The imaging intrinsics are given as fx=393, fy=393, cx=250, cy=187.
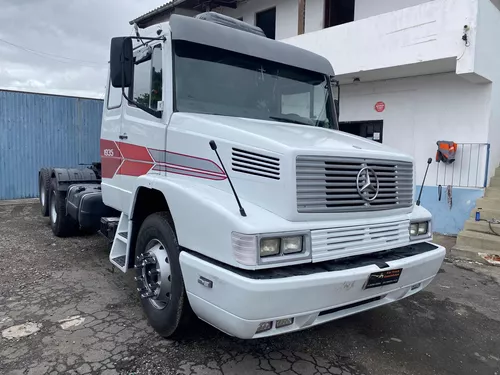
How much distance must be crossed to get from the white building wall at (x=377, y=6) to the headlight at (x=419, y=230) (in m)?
7.42

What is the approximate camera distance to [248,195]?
2.86 metres

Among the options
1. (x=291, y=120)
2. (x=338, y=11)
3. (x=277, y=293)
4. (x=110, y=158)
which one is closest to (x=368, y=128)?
(x=338, y=11)

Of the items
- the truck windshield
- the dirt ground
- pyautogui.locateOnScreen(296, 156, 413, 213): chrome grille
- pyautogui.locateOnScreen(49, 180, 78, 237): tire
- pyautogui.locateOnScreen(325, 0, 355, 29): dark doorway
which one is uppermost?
pyautogui.locateOnScreen(325, 0, 355, 29): dark doorway

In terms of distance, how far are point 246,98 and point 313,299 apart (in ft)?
6.63

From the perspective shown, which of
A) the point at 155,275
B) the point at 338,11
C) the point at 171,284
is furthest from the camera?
the point at 338,11

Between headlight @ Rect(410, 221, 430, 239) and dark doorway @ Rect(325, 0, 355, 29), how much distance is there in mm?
8678

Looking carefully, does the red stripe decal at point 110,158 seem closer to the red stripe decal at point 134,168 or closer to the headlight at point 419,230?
the red stripe decal at point 134,168

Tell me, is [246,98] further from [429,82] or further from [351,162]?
[429,82]

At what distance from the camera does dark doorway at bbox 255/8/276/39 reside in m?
12.3

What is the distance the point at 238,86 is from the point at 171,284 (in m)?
1.91

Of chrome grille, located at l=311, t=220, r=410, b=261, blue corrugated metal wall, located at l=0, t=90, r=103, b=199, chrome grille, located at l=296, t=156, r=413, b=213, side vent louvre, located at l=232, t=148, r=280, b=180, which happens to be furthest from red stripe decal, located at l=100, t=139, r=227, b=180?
blue corrugated metal wall, located at l=0, t=90, r=103, b=199

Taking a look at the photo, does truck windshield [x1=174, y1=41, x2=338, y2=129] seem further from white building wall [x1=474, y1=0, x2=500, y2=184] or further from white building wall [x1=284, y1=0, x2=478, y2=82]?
white building wall [x1=474, y1=0, x2=500, y2=184]

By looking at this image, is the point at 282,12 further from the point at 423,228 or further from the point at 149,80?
the point at 423,228

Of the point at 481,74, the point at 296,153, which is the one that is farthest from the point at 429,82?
the point at 296,153
